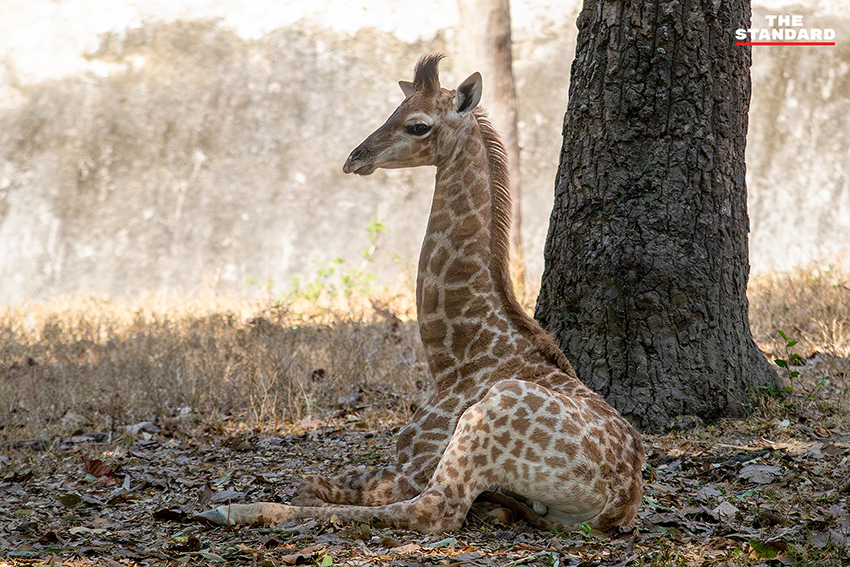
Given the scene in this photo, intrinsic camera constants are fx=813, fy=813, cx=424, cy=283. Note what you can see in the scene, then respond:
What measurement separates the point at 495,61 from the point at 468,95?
8388 millimetres

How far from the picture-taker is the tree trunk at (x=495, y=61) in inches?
492

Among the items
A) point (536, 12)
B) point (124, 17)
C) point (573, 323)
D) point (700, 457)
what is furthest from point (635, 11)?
point (124, 17)

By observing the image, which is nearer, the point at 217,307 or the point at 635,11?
the point at 635,11

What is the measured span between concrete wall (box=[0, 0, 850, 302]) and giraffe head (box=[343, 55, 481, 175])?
44.7 ft

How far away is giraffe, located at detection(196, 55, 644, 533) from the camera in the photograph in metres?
3.81

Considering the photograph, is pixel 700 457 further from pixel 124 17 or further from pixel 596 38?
pixel 124 17

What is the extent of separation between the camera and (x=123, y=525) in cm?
418

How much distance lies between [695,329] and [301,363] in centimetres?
374

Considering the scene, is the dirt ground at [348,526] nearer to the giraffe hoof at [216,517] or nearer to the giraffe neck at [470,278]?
the giraffe hoof at [216,517]

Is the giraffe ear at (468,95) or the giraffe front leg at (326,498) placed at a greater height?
the giraffe ear at (468,95)

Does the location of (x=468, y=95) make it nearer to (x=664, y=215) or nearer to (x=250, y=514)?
(x=664, y=215)

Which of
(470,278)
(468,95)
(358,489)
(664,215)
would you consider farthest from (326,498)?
(664,215)

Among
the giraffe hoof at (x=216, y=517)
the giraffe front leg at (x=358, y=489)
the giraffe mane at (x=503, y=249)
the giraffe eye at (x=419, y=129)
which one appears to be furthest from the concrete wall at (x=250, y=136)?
the giraffe hoof at (x=216, y=517)

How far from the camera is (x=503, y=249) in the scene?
448 cm
